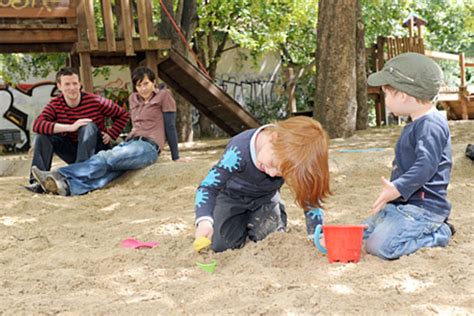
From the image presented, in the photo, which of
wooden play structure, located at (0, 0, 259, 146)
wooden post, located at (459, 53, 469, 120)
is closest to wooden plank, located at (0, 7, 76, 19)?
wooden play structure, located at (0, 0, 259, 146)

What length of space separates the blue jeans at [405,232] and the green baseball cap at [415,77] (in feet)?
1.82

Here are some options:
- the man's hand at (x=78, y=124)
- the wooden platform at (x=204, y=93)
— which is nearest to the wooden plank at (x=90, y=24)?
the wooden platform at (x=204, y=93)

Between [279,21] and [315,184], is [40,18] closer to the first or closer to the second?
[315,184]

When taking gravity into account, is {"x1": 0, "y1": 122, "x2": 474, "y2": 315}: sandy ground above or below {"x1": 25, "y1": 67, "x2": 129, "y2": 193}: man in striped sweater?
below

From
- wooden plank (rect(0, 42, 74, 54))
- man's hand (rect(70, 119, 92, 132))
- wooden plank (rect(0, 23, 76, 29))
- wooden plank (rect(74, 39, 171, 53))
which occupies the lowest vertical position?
man's hand (rect(70, 119, 92, 132))

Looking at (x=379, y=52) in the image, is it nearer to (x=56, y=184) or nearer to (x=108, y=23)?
(x=108, y=23)

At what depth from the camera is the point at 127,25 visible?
307 inches

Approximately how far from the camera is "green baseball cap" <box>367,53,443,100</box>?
2840 mm

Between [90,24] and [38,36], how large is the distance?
81cm

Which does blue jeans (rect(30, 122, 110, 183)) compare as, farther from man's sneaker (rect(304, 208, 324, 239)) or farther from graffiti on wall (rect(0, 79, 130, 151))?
graffiti on wall (rect(0, 79, 130, 151))

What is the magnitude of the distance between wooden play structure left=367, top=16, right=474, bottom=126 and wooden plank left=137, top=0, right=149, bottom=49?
6.88 m

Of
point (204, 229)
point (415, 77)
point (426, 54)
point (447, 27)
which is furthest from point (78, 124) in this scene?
point (447, 27)

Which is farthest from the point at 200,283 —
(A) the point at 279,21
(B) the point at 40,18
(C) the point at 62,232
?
(A) the point at 279,21

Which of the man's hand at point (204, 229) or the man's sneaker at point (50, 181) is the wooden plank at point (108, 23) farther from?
the man's hand at point (204, 229)
